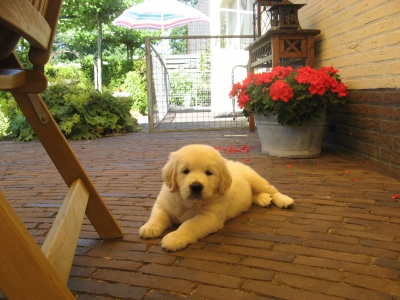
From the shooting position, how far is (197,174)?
8.20ft

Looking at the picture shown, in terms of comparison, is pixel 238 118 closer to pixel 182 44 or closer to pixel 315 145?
pixel 182 44

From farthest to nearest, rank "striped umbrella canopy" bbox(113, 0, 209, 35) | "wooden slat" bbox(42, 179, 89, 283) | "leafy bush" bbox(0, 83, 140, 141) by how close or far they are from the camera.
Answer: "striped umbrella canopy" bbox(113, 0, 209, 35)
"leafy bush" bbox(0, 83, 140, 141)
"wooden slat" bbox(42, 179, 89, 283)

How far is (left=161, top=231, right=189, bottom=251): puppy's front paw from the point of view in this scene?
224cm

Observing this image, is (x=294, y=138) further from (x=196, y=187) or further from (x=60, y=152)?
(x=60, y=152)

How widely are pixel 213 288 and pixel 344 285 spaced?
23.4 inches

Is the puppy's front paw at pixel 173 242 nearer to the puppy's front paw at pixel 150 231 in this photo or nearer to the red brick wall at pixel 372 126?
the puppy's front paw at pixel 150 231

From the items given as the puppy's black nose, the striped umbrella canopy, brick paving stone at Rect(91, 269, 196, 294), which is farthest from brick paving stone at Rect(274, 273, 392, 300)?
the striped umbrella canopy

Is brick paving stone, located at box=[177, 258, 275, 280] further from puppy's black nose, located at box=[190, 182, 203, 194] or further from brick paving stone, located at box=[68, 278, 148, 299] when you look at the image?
puppy's black nose, located at box=[190, 182, 203, 194]

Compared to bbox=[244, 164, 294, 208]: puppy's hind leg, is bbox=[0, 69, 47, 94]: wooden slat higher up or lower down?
higher up

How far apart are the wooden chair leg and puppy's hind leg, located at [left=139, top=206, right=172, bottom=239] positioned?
0.16 metres

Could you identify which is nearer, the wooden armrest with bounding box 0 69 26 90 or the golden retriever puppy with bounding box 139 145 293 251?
the wooden armrest with bounding box 0 69 26 90

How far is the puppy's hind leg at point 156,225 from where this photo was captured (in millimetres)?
2459

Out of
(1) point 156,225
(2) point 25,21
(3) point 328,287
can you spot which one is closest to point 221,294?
(3) point 328,287

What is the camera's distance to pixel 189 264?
2080 millimetres
